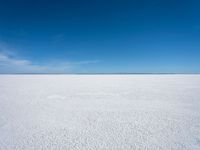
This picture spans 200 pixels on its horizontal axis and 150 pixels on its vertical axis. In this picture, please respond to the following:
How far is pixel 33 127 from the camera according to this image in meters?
2.23

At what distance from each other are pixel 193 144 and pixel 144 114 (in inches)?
46.9

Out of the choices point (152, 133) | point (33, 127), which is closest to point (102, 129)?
point (152, 133)

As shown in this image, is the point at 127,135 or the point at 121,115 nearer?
the point at 127,135

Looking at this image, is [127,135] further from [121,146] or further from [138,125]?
[138,125]

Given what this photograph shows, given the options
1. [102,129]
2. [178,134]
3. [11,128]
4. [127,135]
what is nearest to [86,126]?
[102,129]

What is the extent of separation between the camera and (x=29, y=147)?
1641 millimetres

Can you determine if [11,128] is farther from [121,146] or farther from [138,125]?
[138,125]

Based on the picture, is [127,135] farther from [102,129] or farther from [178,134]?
[178,134]

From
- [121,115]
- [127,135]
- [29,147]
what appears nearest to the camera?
[29,147]

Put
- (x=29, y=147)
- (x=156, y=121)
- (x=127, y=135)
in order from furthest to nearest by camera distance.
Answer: (x=156, y=121) < (x=127, y=135) < (x=29, y=147)

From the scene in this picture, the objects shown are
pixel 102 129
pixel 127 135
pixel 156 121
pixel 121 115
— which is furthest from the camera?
pixel 121 115

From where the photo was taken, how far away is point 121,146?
1645mm

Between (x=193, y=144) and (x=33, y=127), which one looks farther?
(x=33, y=127)

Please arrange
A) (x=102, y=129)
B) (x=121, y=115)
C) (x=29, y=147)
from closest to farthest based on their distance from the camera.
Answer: (x=29, y=147)
(x=102, y=129)
(x=121, y=115)
